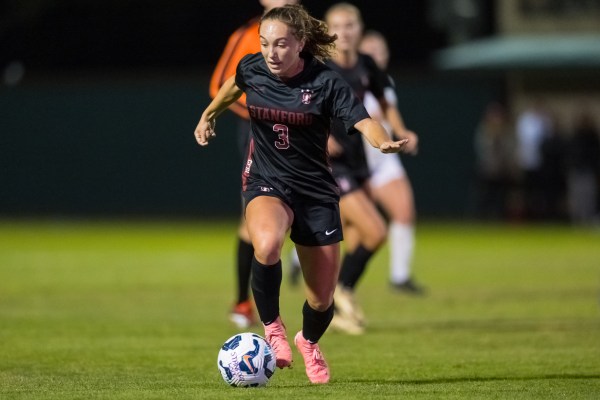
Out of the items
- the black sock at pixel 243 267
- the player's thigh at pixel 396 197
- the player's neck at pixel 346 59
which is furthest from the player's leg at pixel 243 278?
the player's thigh at pixel 396 197

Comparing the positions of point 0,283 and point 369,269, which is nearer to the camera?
point 0,283

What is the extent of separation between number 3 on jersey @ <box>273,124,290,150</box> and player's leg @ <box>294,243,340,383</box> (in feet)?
1.92

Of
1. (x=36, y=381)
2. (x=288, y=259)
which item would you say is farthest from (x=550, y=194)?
(x=36, y=381)

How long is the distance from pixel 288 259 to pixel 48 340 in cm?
795

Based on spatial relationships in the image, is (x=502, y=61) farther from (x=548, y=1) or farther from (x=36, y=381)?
(x=36, y=381)

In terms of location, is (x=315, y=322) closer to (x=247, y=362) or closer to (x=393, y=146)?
(x=247, y=362)

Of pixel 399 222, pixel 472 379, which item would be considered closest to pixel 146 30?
pixel 399 222

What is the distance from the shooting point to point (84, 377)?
26.1ft

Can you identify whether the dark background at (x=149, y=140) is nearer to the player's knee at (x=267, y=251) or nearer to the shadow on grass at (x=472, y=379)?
the shadow on grass at (x=472, y=379)

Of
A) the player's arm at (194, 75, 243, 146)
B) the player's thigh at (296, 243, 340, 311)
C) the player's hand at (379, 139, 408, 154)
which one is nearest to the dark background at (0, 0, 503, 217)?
the player's arm at (194, 75, 243, 146)

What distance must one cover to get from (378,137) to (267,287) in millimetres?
1141

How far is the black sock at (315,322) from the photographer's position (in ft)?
25.6

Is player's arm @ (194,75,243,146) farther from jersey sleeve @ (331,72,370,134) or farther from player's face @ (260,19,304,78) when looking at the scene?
jersey sleeve @ (331,72,370,134)

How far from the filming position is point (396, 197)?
44.2 feet
